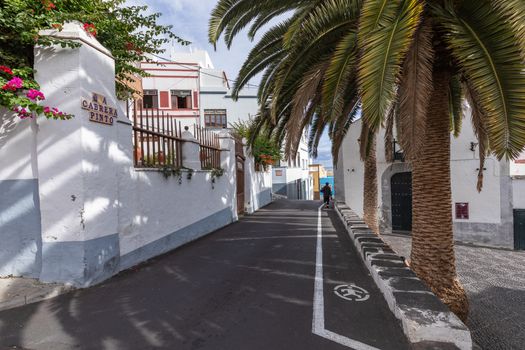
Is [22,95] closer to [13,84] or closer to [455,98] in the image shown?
[13,84]

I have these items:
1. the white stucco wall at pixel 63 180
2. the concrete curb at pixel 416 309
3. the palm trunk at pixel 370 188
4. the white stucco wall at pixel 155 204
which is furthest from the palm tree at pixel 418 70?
the palm trunk at pixel 370 188

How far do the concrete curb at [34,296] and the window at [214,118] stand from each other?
79.5 feet

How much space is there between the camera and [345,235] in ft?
28.4

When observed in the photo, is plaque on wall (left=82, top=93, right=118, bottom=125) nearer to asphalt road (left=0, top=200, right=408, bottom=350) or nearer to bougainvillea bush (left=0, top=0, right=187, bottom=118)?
bougainvillea bush (left=0, top=0, right=187, bottom=118)

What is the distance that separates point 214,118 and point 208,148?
1829cm

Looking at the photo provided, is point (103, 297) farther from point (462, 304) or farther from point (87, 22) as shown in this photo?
point (462, 304)

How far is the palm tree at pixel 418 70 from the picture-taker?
312 cm

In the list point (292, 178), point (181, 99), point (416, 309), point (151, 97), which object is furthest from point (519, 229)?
point (151, 97)

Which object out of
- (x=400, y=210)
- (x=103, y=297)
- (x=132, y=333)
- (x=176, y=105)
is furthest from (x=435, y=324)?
(x=176, y=105)

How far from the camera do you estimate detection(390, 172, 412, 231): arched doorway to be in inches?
604

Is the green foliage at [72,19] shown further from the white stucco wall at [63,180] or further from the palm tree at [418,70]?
the palm tree at [418,70]

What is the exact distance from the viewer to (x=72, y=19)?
14.8 feet

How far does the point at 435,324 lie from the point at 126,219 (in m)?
4.77

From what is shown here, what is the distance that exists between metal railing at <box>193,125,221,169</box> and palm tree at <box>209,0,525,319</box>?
3227mm
